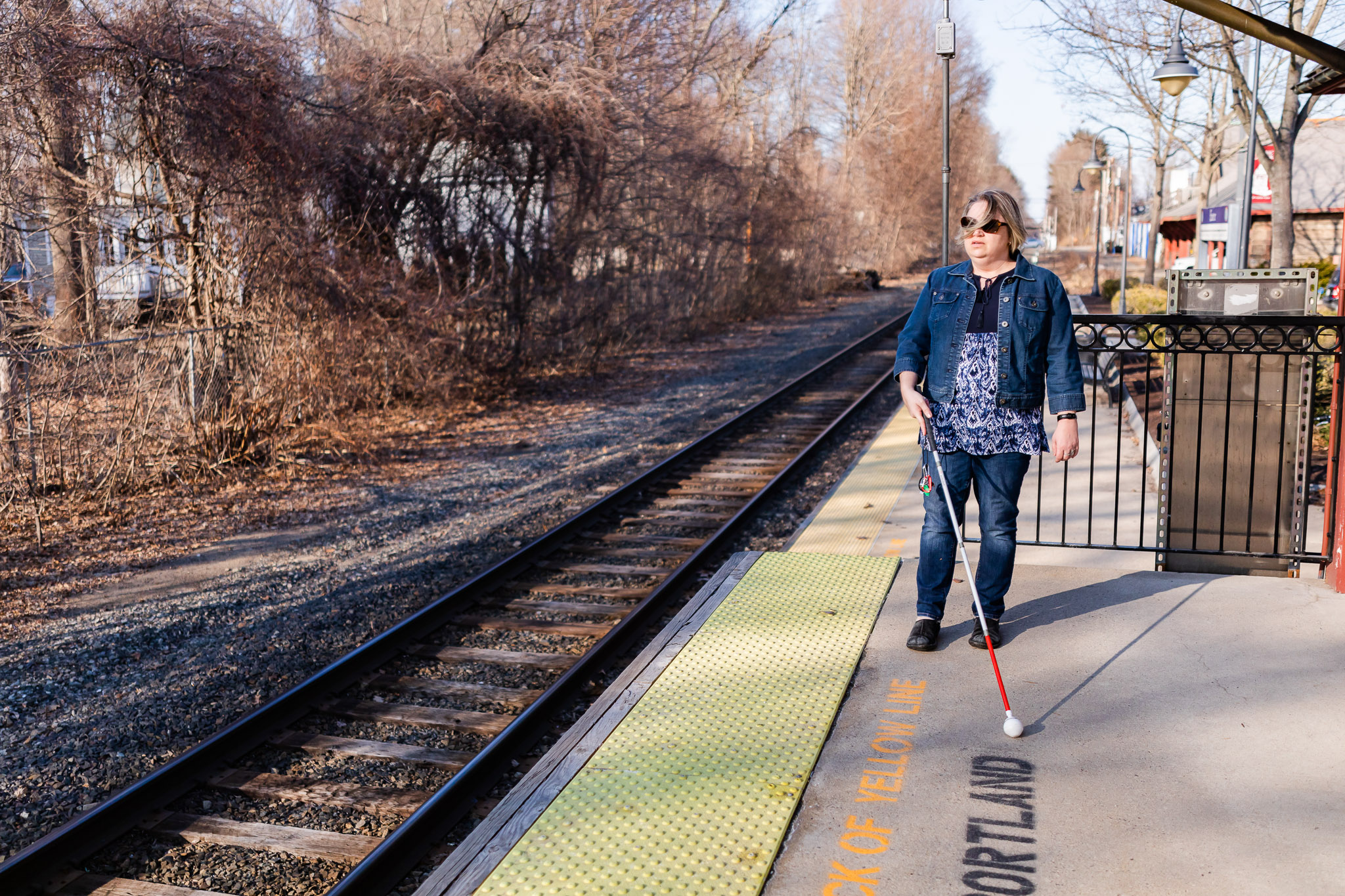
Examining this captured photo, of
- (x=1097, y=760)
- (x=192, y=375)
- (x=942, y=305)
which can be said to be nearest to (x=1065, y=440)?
(x=942, y=305)

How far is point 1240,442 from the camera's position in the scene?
564 centimetres

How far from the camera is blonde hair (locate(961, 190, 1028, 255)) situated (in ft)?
14.0

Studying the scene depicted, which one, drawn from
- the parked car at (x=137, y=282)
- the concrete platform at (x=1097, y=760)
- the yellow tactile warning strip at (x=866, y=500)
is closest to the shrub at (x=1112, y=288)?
the yellow tactile warning strip at (x=866, y=500)

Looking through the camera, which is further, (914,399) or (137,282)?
(137,282)

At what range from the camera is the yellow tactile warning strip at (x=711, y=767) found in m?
3.08

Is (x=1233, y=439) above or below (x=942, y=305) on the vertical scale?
below

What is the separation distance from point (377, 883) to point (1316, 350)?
15.8 feet

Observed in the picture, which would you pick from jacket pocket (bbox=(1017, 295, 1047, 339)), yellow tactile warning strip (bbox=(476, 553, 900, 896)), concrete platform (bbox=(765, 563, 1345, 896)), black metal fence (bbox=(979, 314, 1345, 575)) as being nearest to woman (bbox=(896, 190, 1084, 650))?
jacket pocket (bbox=(1017, 295, 1047, 339))

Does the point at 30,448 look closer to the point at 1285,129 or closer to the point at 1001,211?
the point at 1001,211

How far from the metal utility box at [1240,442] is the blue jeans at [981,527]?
1555mm

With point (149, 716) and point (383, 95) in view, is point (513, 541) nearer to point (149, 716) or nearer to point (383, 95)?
point (149, 716)

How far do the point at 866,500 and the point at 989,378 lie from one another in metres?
4.23

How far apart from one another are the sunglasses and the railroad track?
9.31 ft

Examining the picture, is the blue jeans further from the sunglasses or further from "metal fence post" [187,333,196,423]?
"metal fence post" [187,333,196,423]
